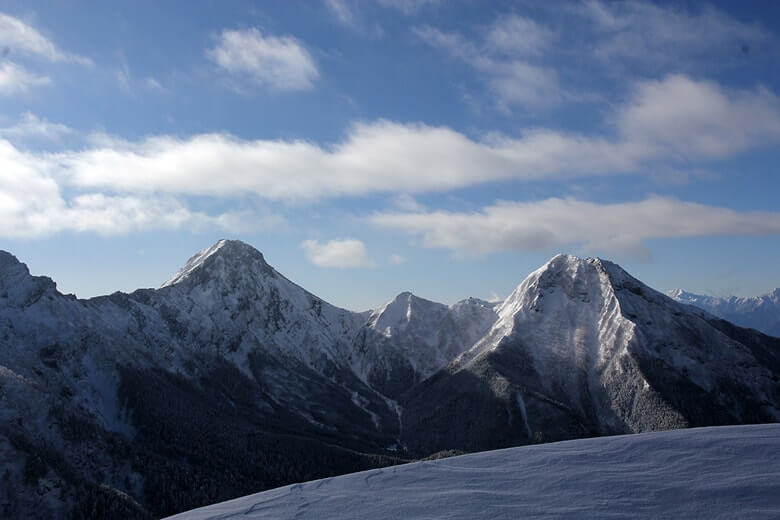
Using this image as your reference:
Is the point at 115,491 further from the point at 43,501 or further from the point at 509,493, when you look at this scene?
the point at 509,493

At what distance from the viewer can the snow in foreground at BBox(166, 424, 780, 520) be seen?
16266mm

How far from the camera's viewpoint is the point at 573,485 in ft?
59.1

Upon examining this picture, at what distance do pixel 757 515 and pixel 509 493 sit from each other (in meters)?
6.67

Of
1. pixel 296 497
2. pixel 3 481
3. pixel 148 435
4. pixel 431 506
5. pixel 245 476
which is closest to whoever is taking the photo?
pixel 431 506

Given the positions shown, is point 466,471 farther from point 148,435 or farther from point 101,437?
point 148,435

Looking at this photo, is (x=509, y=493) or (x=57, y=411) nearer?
(x=509, y=493)

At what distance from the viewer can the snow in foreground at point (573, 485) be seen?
53.4 ft

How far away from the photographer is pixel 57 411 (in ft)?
509

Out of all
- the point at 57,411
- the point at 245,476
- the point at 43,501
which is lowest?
the point at 245,476

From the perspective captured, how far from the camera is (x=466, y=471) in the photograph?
65.8 feet

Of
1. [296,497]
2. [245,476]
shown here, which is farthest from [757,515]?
[245,476]

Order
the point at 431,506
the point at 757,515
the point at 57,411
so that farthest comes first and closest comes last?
1. the point at 57,411
2. the point at 431,506
3. the point at 757,515

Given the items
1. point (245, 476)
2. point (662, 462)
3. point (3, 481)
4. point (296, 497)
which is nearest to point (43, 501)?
point (3, 481)

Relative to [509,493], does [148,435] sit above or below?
below
